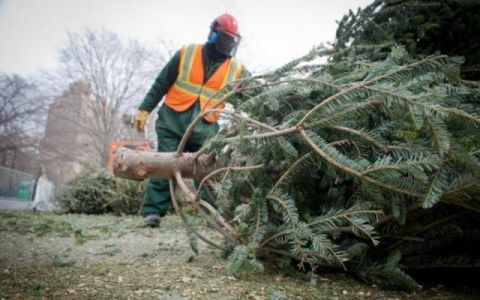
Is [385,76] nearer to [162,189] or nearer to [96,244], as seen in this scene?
[96,244]

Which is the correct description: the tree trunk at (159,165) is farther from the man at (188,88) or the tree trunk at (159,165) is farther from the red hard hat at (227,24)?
the red hard hat at (227,24)

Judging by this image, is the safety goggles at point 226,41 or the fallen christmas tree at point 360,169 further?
the safety goggles at point 226,41

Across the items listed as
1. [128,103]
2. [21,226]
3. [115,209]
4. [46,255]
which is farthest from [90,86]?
[46,255]

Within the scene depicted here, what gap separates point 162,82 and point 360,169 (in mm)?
3045

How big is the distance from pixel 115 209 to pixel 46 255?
4630 millimetres

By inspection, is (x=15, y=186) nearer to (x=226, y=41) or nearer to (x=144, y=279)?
(x=226, y=41)

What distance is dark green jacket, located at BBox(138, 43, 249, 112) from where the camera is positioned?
380 cm

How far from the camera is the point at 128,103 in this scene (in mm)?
21266

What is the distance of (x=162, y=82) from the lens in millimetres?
3861

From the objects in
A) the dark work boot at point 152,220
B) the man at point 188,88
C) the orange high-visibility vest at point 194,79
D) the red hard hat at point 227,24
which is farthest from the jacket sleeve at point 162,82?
the dark work boot at point 152,220

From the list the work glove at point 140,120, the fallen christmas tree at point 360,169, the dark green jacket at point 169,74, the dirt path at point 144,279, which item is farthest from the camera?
the dark green jacket at point 169,74

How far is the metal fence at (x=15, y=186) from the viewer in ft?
47.7

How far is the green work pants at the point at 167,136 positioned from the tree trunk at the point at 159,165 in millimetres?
1370

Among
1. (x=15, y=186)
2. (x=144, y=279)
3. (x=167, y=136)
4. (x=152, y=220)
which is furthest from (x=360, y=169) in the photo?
(x=15, y=186)
